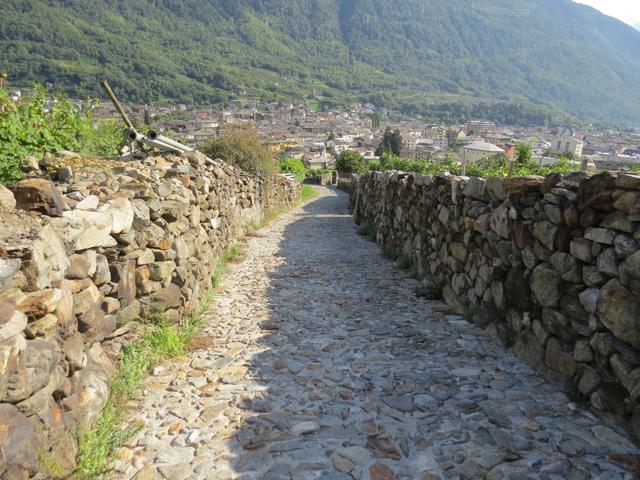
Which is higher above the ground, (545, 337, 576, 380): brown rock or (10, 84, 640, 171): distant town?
(10, 84, 640, 171): distant town

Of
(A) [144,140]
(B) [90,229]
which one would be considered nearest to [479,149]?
(A) [144,140]

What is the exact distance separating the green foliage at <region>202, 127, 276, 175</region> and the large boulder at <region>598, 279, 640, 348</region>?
552 inches

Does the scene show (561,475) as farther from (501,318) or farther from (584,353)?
(501,318)

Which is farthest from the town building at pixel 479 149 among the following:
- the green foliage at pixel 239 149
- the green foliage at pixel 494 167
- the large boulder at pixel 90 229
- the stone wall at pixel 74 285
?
the green foliage at pixel 239 149

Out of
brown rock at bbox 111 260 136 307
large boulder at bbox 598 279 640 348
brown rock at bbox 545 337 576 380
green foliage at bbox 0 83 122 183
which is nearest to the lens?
large boulder at bbox 598 279 640 348

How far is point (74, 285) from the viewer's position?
3418mm

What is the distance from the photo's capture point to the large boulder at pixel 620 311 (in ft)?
10.9

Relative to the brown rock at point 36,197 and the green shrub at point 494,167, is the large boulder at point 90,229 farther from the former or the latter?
the green shrub at point 494,167

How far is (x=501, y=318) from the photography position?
534 cm

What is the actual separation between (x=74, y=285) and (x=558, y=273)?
12.9 feet

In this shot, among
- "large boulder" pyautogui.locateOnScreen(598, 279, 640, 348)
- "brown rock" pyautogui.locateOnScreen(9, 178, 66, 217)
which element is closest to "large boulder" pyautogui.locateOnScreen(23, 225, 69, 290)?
"brown rock" pyautogui.locateOnScreen(9, 178, 66, 217)

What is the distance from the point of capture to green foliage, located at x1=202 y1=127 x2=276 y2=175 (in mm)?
16578

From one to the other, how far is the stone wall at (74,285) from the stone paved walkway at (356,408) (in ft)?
1.82

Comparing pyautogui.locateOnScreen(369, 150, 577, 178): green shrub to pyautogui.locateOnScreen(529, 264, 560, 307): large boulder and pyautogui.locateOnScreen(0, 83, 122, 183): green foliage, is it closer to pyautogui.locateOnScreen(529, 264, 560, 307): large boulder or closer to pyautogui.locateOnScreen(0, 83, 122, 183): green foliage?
pyautogui.locateOnScreen(529, 264, 560, 307): large boulder
